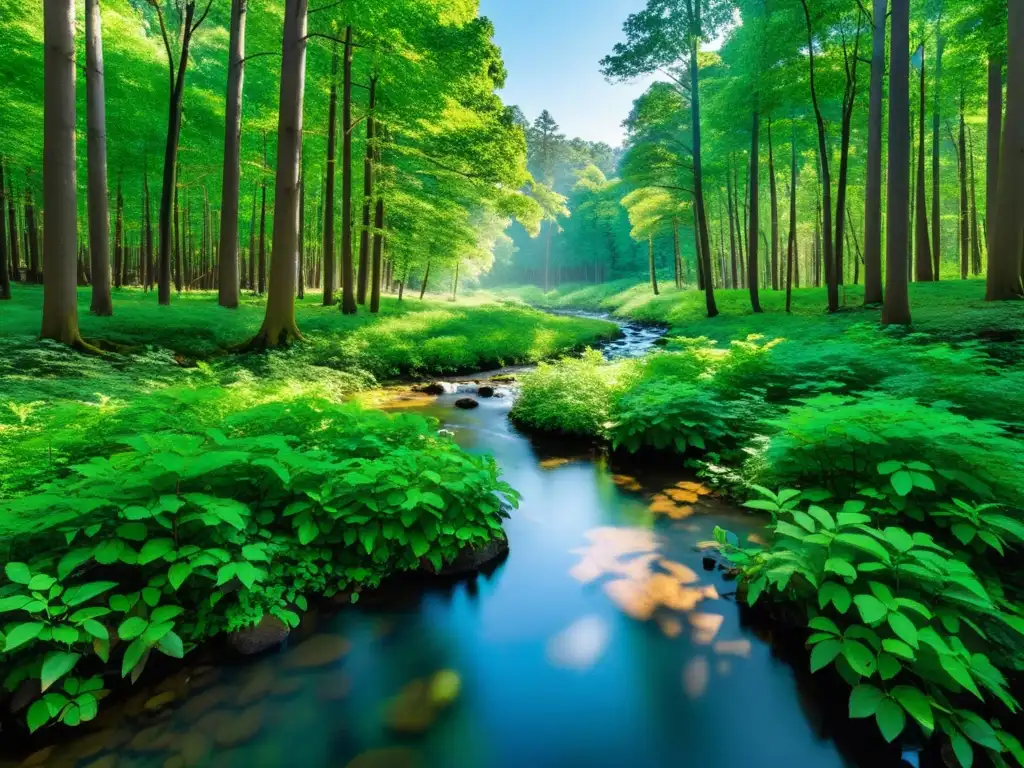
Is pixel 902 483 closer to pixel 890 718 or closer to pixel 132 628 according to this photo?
pixel 890 718

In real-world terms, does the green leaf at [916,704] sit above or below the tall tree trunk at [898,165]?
below

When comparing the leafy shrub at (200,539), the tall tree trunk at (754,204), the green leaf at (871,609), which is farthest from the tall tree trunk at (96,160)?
the tall tree trunk at (754,204)

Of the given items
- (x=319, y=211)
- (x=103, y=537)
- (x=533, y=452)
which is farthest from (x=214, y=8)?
(x=103, y=537)

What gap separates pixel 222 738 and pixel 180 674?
26.3 inches

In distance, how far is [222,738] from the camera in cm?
286

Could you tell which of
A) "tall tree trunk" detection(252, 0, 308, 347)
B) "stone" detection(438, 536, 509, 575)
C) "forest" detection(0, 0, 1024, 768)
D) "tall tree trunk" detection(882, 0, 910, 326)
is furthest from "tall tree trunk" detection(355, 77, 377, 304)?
"stone" detection(438, 536, 509, 575)

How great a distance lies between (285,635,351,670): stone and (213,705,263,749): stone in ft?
1.36

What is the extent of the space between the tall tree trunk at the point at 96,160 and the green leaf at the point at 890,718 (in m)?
16.6

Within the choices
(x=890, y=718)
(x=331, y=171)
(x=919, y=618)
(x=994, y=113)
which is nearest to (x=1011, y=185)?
(x=994, y=113)

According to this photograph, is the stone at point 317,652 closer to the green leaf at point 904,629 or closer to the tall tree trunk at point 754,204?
the green leaf at point 904,629

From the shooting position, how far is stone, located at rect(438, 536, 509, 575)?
4.68 meters

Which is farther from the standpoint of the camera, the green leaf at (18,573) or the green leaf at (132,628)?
the green leaf at (132,628)

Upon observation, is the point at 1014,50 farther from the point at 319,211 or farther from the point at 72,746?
the point at 319,211

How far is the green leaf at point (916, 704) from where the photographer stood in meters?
2.44
